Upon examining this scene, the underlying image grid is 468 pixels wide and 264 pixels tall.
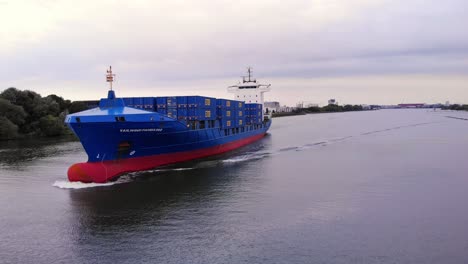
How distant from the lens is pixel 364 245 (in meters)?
14.1

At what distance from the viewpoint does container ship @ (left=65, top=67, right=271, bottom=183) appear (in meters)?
24.8

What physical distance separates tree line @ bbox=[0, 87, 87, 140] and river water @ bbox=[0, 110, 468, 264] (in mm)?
37033

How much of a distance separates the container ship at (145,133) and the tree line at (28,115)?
37257 mm

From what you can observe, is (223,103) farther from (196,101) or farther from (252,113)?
(252,113)

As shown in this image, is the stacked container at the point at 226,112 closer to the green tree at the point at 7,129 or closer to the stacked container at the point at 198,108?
the stacked container at the point at 198,108

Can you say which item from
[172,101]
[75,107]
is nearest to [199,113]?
[172,101]

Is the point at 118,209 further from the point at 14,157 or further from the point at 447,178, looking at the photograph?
the point at 14,157

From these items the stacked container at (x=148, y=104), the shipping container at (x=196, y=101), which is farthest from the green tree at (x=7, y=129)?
the shipping container at (x=196, y=101)

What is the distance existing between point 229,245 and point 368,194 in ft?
34.0

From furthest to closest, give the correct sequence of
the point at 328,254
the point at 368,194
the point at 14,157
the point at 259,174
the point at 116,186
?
the point at 14,157, the point at 259,174, the point at 116,186, the point at 368,194, the point at 328,254

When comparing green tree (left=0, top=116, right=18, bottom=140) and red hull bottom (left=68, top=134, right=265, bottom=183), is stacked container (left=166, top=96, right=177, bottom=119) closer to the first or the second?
red hull bottom (left=68, top=134, right=265, bottom=183)

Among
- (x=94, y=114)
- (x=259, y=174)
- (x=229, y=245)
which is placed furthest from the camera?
(x=259, y=174)

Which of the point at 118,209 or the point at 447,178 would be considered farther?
the point at 447,178

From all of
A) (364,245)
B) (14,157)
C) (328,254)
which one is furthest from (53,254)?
(14,157)
